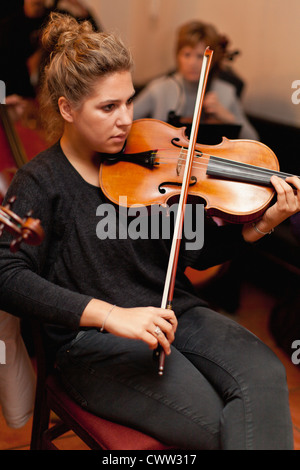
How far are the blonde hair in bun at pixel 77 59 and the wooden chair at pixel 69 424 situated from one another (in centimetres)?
50

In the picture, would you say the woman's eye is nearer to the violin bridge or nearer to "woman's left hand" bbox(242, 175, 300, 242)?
the violin bridge

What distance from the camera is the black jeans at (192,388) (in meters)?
0.86

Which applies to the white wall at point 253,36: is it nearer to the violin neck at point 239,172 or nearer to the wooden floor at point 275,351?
the wooden floor at point 275,351

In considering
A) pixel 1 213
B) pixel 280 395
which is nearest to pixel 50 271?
pixel 1 213

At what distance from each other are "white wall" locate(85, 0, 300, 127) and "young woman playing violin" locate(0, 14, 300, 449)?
3.34 feet

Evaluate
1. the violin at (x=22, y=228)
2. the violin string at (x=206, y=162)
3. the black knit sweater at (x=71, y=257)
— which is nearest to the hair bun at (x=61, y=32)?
the black knit sweater at (x=71, y=257)

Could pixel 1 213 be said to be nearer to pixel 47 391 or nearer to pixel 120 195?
pixel 120 195

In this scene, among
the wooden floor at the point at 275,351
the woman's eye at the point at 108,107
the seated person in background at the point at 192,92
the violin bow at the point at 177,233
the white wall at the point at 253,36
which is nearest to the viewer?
the violin bow at the point at 177,233

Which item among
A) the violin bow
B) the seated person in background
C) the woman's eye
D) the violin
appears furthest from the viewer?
the seated person in background

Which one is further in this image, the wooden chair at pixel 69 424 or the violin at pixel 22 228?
the wooden chair at pixel 69 424

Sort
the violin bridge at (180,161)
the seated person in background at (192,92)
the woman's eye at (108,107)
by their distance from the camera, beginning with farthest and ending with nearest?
the seated person in background at (192,92), the violin bridge at (180,161), the woman's eye at (108,107)

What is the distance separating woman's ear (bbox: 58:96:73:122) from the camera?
0.97 m

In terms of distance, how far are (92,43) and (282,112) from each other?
1731 mm

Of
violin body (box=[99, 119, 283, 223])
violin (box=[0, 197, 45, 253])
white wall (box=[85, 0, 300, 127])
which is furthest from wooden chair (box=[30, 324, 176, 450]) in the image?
white wall (box=[85, 0, 300, 127])
